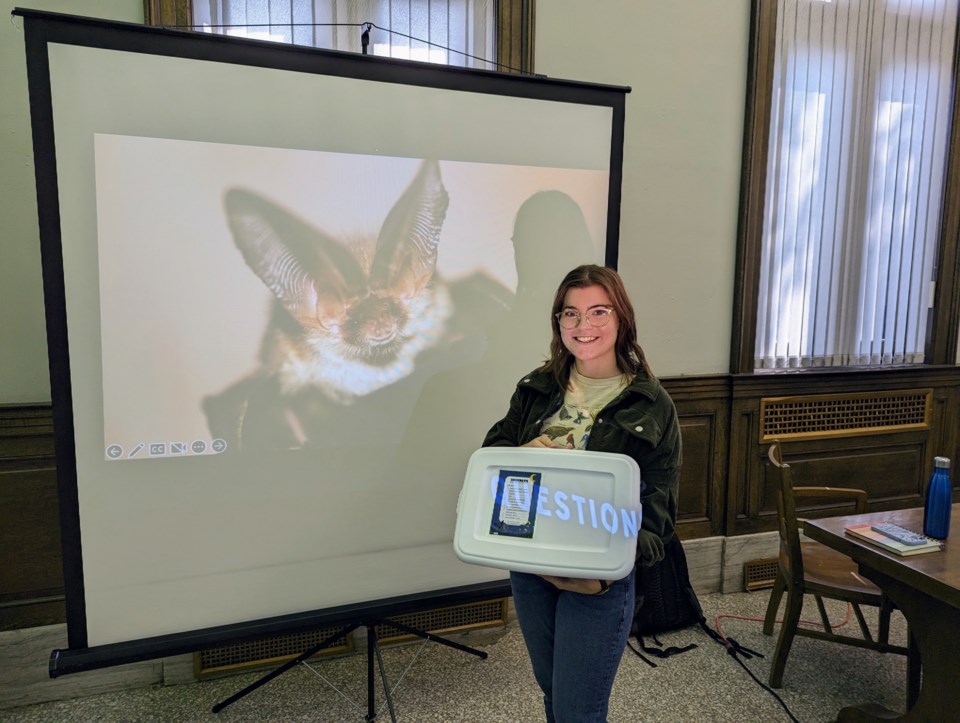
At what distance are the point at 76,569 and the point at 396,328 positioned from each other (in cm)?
106

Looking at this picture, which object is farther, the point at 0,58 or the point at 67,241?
the point at 0,58

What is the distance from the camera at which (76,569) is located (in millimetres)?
→ 1608

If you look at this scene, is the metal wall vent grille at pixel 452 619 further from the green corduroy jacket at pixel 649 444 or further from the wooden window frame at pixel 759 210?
the wooden window frame at pixel 759 210

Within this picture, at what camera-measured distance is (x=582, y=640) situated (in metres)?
1.32

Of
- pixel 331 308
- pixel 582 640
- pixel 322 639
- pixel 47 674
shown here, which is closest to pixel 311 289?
pixel 331 308

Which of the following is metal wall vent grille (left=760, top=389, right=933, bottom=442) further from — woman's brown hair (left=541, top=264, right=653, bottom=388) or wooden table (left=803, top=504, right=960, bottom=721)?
woman's brown hair (left=541, top=264, right=653, bottom=388)

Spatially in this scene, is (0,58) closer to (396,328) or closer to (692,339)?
(396,328)

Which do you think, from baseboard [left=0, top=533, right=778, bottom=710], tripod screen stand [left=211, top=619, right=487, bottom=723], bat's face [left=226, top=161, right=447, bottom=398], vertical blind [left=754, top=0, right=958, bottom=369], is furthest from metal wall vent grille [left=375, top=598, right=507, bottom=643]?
vertical blind [left=754, top=0, right=958, bottom=369]

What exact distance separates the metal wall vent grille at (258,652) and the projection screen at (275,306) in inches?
24.3

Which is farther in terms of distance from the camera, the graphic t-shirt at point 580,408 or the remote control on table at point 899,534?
the remote control on table at point 899,534

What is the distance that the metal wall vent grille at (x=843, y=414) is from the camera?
297 centimetres

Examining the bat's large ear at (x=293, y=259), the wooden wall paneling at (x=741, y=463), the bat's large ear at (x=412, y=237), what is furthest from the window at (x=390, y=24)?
→ the wooden wall paneling at (x=741, y=463)

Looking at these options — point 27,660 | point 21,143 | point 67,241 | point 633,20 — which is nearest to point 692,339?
point 633,20

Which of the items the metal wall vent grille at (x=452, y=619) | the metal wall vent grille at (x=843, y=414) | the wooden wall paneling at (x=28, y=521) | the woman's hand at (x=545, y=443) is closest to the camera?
the woman's hand at (x=545, y=443)
